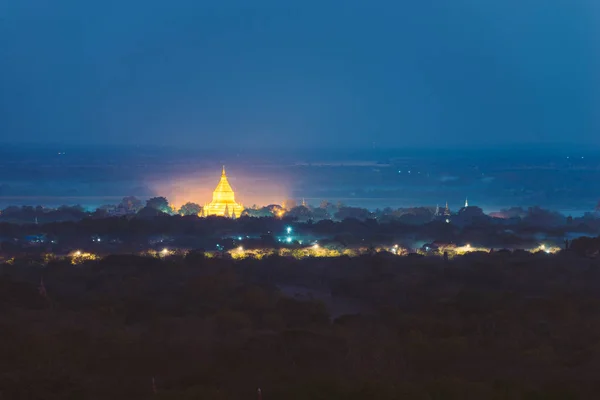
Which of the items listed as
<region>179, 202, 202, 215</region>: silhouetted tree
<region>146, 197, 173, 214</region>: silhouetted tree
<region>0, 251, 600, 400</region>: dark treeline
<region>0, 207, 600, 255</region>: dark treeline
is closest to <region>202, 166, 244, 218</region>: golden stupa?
<region>179, 202, 202, 215</region>: silhouetted tree

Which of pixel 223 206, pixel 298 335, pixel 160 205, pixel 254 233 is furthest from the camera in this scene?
pixel 160 205

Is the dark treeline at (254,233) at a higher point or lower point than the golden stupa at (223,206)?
lower

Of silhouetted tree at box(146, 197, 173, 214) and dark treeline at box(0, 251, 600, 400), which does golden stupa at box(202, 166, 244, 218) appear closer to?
silhouetted tree at box(146, 197, 173, 214)

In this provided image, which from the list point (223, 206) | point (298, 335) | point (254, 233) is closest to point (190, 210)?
point (223, 206)

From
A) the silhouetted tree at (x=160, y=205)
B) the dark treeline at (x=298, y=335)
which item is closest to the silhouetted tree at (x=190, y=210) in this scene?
the silhouetted tree at (x=160, y=205)

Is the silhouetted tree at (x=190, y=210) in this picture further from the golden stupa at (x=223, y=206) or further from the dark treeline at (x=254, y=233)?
the dark treeline at (x=254, y=233)

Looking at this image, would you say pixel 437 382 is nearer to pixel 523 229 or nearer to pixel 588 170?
pixel 523 229

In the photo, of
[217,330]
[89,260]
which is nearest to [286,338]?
[217,330]

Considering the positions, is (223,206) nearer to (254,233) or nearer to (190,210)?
(190,210)
